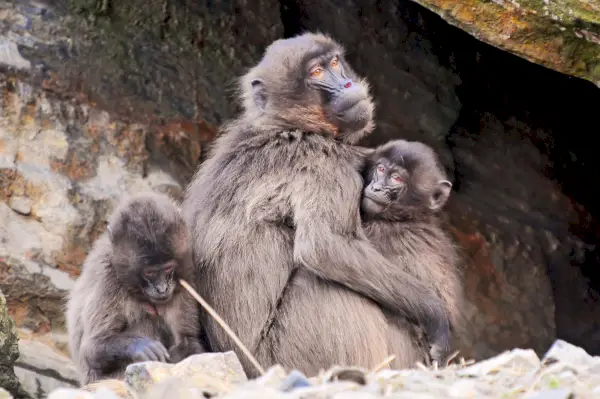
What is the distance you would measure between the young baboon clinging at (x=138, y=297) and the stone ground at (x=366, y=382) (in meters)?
0.25

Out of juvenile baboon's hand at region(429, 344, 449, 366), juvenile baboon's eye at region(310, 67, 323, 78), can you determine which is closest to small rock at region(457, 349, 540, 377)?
juvenile baboon's hand at region(429, 344, 449, 366)

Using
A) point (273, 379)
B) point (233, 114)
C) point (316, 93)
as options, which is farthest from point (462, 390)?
point (233, 114)

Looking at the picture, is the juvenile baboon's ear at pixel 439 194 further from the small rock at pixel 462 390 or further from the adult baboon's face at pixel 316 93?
the small rock at pixel 462 390

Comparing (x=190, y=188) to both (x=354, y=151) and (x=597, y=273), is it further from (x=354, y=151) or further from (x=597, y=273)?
(x=597, y=273)

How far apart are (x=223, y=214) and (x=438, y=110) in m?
2.87

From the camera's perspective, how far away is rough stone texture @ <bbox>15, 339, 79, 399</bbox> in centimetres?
753

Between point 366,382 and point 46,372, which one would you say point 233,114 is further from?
point 366,382

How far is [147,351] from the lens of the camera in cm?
561

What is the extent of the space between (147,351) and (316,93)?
1.91 m

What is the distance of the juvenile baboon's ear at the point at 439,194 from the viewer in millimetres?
6566

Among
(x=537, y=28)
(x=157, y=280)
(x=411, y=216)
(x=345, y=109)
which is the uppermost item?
(x=537, y=28)

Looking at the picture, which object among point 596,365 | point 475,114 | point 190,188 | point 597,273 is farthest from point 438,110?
point 596,365

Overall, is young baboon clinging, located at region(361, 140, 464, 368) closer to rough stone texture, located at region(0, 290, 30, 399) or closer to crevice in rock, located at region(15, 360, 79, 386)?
rough stone texture, located at region(0, 290, 30, 399)

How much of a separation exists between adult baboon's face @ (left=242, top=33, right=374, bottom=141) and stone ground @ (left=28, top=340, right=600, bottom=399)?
5.69ft
